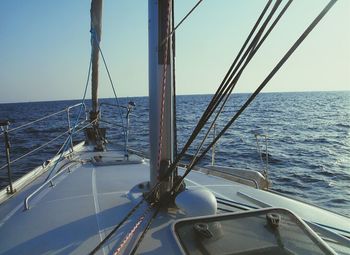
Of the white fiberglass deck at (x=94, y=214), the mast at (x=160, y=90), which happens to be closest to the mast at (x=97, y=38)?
the white fiberglass deck at (x=94, y=214)

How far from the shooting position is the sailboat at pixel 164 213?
2.01 m

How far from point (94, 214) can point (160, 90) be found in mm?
1095

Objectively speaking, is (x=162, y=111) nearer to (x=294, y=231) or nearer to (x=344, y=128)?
(x=294, y=231)

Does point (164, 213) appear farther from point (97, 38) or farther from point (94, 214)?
point (97, 38)

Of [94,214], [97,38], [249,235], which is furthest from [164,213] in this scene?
[97,38]

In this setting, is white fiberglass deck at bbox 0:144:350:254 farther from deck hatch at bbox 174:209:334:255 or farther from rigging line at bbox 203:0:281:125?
rigging line at bbox 203:0:281:125

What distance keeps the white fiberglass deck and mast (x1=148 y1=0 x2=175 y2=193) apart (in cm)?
41

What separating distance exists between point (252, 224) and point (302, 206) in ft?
4.42

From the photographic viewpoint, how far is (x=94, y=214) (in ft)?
9.25

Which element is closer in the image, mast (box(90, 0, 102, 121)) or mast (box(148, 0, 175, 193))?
mast (box(148, 0, 175, 193))

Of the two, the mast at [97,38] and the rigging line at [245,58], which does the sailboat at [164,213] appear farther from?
the mast at [97,38]

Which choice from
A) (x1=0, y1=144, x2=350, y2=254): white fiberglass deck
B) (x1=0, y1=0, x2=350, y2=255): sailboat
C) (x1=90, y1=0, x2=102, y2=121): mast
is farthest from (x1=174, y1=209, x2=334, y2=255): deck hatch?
(x1=90, y1=0, x2=102, y2=121): mast

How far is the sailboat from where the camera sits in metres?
2.01

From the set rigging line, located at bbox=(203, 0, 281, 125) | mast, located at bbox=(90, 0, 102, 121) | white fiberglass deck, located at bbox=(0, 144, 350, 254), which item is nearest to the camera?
rigging line, located at bbox=(203, 0, 281, 125)
